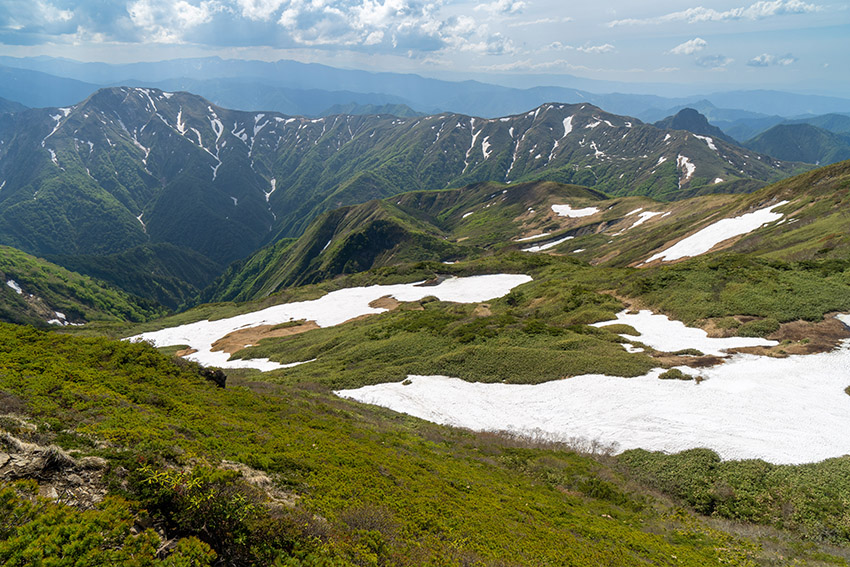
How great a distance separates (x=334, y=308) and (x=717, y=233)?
76.6m

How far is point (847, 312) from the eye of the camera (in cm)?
3012

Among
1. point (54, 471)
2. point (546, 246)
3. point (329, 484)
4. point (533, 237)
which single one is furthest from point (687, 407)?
point (533, 237)

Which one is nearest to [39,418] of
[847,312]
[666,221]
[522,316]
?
[522,316]

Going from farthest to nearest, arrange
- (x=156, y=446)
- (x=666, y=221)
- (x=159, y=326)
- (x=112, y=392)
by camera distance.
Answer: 1. (x=666, y=221)
2. (x=159, y=326)
3. (x=112, y=392)
4. (x=156, y=446)

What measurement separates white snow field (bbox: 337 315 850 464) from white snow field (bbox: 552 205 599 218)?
458 ft

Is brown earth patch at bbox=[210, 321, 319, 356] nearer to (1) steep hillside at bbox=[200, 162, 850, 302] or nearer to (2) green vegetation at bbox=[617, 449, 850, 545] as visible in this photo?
(2) green vegetation at bbox=[617, 449, 850, 545]

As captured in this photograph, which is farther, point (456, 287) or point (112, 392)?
point (456, 287)

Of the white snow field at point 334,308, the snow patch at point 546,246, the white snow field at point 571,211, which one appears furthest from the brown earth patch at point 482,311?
the white snow field at point 571,211

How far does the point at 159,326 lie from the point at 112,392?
8014 cm

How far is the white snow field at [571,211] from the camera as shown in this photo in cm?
16056

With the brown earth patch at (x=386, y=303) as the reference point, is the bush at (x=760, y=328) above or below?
above

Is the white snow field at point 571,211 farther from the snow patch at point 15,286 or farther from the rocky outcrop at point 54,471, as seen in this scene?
the snow patch at point 15,286

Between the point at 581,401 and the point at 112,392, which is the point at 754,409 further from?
the point at 112,392

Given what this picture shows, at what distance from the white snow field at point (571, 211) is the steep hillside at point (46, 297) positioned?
209281 mm
